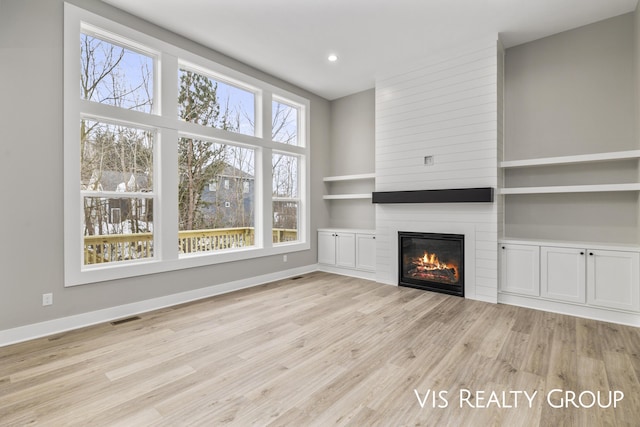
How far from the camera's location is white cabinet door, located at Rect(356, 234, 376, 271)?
5.29 metres

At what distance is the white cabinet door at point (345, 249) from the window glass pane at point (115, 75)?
3.57 m

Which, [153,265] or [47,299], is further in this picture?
[153,265]

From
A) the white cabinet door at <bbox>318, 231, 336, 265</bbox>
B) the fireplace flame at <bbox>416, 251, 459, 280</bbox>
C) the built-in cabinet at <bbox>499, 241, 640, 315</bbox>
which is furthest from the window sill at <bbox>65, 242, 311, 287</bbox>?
the built-in cabinet at <bbox>499, 241, 640, 315</bbox>

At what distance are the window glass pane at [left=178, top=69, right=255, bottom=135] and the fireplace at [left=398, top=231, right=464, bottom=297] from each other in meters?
3.06

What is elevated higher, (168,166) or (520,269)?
(168,166)

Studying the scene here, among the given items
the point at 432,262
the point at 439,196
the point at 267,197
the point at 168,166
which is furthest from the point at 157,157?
the point at 432,262

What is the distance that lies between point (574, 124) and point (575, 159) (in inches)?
22.4

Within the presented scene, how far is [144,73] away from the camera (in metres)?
3.73

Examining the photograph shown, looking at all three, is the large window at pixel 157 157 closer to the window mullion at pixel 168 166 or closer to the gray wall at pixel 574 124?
the window mullion at pixel 168 166

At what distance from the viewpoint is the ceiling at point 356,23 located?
336 centimetres

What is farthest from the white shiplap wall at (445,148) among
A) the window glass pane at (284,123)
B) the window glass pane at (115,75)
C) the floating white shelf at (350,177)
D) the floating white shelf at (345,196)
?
the window glass pane at (115,75)

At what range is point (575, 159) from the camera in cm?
357

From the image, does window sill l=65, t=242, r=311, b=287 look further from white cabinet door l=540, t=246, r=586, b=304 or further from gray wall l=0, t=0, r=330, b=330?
white cabinet door l=540, t=246, r=586, b=304

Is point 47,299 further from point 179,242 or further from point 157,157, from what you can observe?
point 157,157
